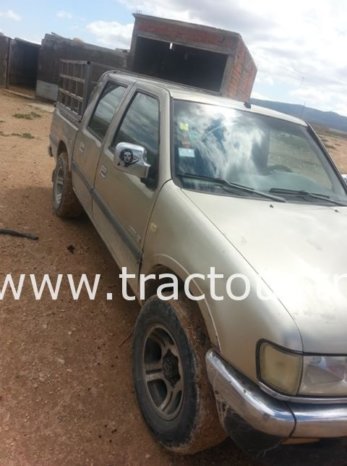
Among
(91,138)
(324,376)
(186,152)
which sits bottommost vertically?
(324,376)

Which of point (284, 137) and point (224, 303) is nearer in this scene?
point (224, 303)

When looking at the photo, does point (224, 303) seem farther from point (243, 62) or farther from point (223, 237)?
point (243, 62)

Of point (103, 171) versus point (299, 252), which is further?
point (103, 171)

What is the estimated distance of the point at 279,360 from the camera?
175cm

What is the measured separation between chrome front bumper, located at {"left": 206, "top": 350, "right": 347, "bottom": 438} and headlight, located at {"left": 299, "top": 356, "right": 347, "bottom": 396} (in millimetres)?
63

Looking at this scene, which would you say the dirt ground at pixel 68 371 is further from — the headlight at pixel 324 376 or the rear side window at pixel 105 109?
the rear side window at pixel 105 109

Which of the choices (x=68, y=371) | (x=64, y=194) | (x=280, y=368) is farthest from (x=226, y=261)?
(x=64, y=194)

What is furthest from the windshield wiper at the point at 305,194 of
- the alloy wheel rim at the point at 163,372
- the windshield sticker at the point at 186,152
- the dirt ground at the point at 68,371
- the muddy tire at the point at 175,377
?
the dirt ground at the point at 68,371

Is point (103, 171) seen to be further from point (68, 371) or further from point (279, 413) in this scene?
point (279, 413)

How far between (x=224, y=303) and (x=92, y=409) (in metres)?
1.25

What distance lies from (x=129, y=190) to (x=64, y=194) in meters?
2.19

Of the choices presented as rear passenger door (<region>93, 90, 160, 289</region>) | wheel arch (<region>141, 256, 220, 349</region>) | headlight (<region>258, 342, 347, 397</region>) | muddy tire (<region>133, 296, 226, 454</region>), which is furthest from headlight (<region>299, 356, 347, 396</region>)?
rear passenger door (<region>93, 90, 160, 289</region>)

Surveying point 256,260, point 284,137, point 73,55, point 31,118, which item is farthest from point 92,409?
point 73,55

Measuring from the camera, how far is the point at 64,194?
5066 mm
